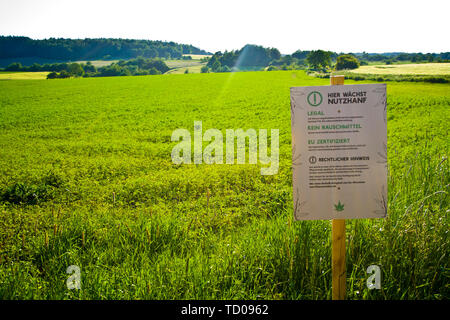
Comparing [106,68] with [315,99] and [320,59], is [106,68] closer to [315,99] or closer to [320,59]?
[320,59]

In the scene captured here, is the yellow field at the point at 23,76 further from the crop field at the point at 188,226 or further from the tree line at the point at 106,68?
the crop field at the point at 188,226

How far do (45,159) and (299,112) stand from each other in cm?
1178

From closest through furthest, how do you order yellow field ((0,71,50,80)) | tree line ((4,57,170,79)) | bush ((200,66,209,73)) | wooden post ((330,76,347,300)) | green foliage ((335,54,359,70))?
1. wooden post ((330,76,347,300))
2. green foliage ((335,54,359,70))
3. yellow field ((0,71,50,80))
4. tree line ((4,57,170,79))
5. bush ((200,66,209,73))

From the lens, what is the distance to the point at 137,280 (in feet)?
11.2

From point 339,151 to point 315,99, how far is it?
484 millimetres

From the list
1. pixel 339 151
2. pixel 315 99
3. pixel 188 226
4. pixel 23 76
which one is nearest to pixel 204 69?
pixel 23 76

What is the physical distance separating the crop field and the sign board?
727mm

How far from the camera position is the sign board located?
9.37 feet

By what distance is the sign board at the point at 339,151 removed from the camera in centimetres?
286

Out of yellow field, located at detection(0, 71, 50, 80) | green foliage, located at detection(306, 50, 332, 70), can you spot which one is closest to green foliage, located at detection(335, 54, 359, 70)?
green foliage, located at detection(306, 50, 332, 70)

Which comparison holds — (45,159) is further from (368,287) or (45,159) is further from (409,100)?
(409,100)

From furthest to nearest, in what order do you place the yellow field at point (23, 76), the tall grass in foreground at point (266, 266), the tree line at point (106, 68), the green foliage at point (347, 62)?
the tree line at point (106, 68) → the yellow field at point (23, 76) → the green foliage at point (347, 62) → the tall grass in foreground at point (266, 266)

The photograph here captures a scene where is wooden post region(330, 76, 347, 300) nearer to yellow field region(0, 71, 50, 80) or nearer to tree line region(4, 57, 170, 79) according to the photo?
yellow field region(0, 71, 50, 80)

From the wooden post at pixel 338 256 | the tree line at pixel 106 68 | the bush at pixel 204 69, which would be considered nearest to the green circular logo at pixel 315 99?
the wooden post at pixel 338 256
